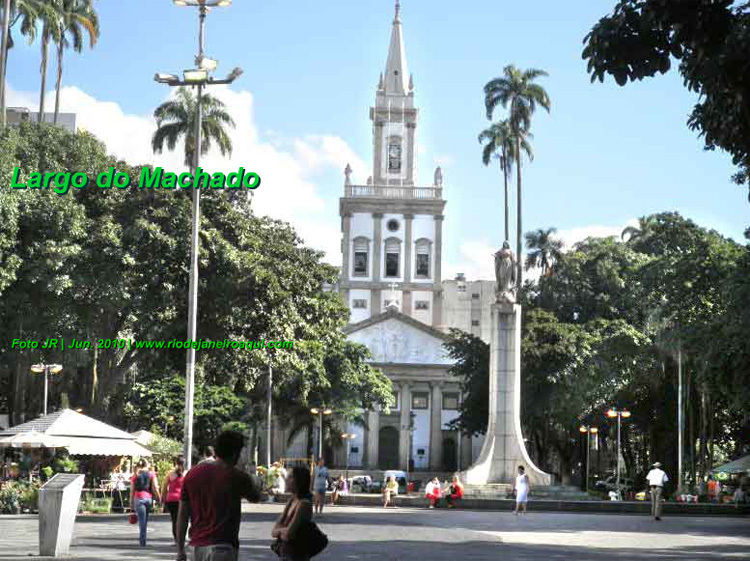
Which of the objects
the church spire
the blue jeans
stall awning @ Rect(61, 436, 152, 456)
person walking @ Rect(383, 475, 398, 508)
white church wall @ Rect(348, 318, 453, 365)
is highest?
the church spire

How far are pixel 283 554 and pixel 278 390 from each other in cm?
5317

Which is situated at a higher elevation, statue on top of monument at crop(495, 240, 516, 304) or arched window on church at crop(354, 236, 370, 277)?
arched window on church at crop(354, 236, 370, 277)

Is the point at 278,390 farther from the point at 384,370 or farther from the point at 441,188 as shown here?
the point at 441,188

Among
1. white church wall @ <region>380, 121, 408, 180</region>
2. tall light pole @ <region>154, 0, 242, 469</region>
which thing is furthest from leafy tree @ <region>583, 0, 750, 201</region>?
white church wall @ <region>380, 121, 408, 180</region>

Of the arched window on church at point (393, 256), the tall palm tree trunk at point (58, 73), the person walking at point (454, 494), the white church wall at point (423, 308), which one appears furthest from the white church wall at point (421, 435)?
the person walking at point (454, 494)

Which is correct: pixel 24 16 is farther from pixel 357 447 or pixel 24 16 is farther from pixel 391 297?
pixel 391 297

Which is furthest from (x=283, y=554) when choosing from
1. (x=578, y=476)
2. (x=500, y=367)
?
(x=578, y=476)

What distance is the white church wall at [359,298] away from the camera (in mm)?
103750

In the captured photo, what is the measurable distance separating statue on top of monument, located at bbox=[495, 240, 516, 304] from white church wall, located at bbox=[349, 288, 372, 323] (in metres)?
60.6

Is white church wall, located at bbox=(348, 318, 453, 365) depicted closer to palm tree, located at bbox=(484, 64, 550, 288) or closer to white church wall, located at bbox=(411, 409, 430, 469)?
white church wall, located at bbox=(411, 409, 430, 469)

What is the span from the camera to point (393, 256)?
104938mm

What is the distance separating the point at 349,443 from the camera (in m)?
96.8

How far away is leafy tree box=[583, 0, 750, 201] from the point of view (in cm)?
1262

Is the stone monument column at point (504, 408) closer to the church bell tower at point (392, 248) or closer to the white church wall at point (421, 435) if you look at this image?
the white church wall at point (421, 435)
